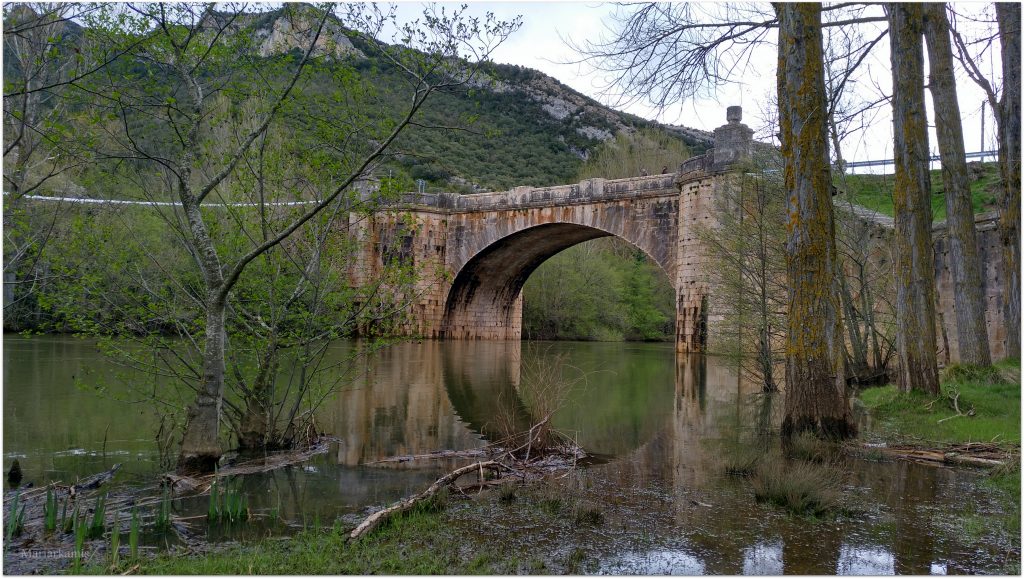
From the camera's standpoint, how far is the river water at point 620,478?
152 inches

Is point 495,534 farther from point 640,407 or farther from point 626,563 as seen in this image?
point 640,407

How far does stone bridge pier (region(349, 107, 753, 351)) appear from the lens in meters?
22.6

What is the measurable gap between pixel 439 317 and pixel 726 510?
89.6 feet

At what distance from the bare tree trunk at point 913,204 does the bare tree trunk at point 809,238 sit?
2.34m

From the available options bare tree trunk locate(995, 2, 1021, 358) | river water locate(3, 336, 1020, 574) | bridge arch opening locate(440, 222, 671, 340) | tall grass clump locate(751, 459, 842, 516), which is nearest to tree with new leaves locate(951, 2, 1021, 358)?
bare tree trunk locate(995, 2, 1021, 358)

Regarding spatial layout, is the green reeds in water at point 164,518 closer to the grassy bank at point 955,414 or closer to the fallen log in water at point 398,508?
the fallen log in water at point 398,508

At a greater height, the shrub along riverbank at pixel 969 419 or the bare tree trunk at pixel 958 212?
the bare tree trunk at pixel 958 212

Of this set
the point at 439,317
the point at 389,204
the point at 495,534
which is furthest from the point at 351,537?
the point at 439,317

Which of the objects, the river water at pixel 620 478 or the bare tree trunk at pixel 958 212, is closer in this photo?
the river water at pixel 620 478

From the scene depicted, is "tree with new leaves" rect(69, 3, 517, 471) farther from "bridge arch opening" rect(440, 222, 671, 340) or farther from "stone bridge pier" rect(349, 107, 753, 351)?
"bridge arch opening" rect(440, 222, 671, 340)

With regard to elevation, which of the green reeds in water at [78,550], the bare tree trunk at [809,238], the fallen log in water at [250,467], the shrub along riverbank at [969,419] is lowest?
the fallen log in water at [250,467]

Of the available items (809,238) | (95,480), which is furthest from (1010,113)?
(95,480)

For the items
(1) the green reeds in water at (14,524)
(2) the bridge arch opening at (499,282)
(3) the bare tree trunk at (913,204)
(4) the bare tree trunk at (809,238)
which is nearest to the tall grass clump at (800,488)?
(4) the bare tree trunk at (809,238)

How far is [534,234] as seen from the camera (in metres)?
28.9
